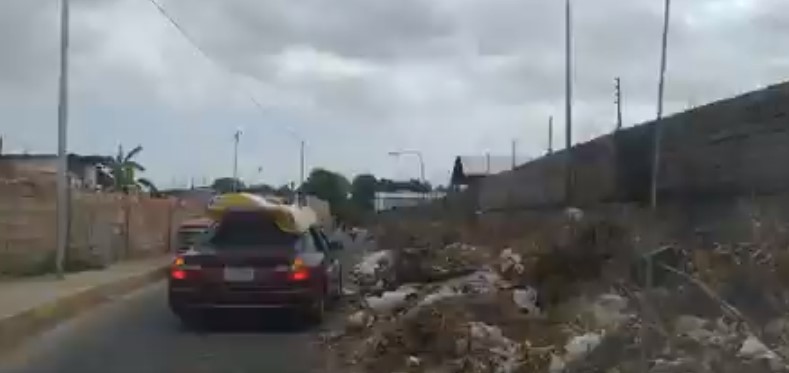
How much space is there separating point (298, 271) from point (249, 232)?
1.42m

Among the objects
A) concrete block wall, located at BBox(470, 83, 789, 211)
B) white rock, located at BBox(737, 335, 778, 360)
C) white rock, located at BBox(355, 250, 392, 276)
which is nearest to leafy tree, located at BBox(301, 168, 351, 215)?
white rock, located at BBox(355, 250, 392, 276)

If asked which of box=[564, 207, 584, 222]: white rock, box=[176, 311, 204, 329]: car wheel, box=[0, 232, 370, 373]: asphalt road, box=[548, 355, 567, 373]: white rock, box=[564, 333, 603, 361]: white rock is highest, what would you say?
box=[564, 207, 584, 222]: white rock

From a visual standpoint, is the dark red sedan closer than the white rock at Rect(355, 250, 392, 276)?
Yes

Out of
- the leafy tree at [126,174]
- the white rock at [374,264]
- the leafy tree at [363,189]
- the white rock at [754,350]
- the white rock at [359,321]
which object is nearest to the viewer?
the white rock at [754,350]

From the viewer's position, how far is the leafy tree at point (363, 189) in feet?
352

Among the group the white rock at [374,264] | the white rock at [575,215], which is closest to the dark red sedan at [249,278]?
the white rock at [575,215]

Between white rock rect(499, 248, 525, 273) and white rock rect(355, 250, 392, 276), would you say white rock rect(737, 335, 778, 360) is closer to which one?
white rock rect(499, 248, 525, 273)

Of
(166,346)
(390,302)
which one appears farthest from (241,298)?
(390,302)

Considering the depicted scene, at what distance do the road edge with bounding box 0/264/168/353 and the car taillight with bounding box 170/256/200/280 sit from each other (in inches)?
72.0

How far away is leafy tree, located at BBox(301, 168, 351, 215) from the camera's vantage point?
108 meters

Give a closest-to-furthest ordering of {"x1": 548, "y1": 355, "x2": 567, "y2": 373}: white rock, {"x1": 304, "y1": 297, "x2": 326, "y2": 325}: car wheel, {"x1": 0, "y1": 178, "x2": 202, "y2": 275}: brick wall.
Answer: {"x1": 548, "y1": 355, "x2": 567, "y2": 373}: white rock
{"x1": 304, "y1": 297, "x2": 326, "y2": 325}: car wheel
{"x1": 0, "y1": 178, "x2": 202, "y2": 275}: brick wall

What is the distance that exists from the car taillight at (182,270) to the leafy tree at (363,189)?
3543 inches

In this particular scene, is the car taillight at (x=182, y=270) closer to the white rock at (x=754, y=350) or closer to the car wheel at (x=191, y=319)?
the car wheel at (x=191, y=319)

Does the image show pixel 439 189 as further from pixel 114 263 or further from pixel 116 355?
pixel 116 355
